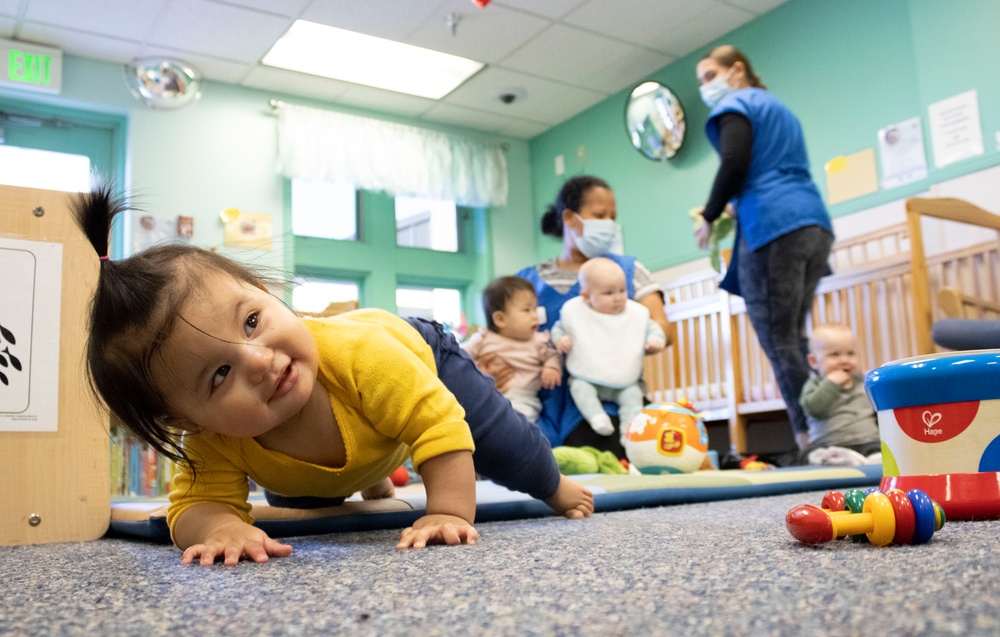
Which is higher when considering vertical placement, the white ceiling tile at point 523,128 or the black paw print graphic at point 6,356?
the white ceiling tile at point 523,128

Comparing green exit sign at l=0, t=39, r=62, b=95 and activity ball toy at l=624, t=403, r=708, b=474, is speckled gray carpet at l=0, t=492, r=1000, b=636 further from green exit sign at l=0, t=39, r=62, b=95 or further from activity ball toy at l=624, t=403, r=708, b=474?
green exit sign at l=0, t=39, r=62, b=95

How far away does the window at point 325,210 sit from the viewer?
3898mm

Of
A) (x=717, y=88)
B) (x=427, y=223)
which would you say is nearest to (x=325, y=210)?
(x=427, y=223)

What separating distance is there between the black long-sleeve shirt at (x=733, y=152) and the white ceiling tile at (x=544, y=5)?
1.23 metres

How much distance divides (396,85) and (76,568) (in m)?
3.35

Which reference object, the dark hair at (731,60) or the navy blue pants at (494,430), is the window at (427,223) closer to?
the dark hair at (731,60)

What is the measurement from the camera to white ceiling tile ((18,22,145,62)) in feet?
10.3

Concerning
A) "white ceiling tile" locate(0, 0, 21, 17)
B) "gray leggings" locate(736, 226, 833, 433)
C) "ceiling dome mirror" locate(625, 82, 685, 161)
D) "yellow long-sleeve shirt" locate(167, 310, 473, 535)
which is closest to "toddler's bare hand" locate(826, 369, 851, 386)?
"gray leggings" locate(736, 226, 833, 433)

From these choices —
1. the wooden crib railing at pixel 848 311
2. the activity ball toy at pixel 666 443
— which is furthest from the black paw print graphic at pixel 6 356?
the wooden crib railing at pixel 848 311

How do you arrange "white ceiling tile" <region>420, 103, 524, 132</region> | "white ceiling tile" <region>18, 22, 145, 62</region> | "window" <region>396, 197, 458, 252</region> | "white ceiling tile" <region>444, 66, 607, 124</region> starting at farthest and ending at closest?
"window" <region>396, 197, 458, 252</region>
"white ceiling tile" <region>420, 103, 524, 132</region>
"white ceiling tile" <region>444, 66, 607, 124</region>
"white ceiling tile" <region>18, 22, 145, 62</region>

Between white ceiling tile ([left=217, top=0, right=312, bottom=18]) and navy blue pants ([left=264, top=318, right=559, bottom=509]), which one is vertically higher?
white ceiling tile ([left=217, top=0, right=312, bottom=18])

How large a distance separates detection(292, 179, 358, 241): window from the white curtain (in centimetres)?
9

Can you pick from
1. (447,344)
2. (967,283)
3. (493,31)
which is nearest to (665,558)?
(447,344)

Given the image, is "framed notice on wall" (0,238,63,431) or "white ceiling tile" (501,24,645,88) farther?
"white ceiling tile" (501,24,645,88)
